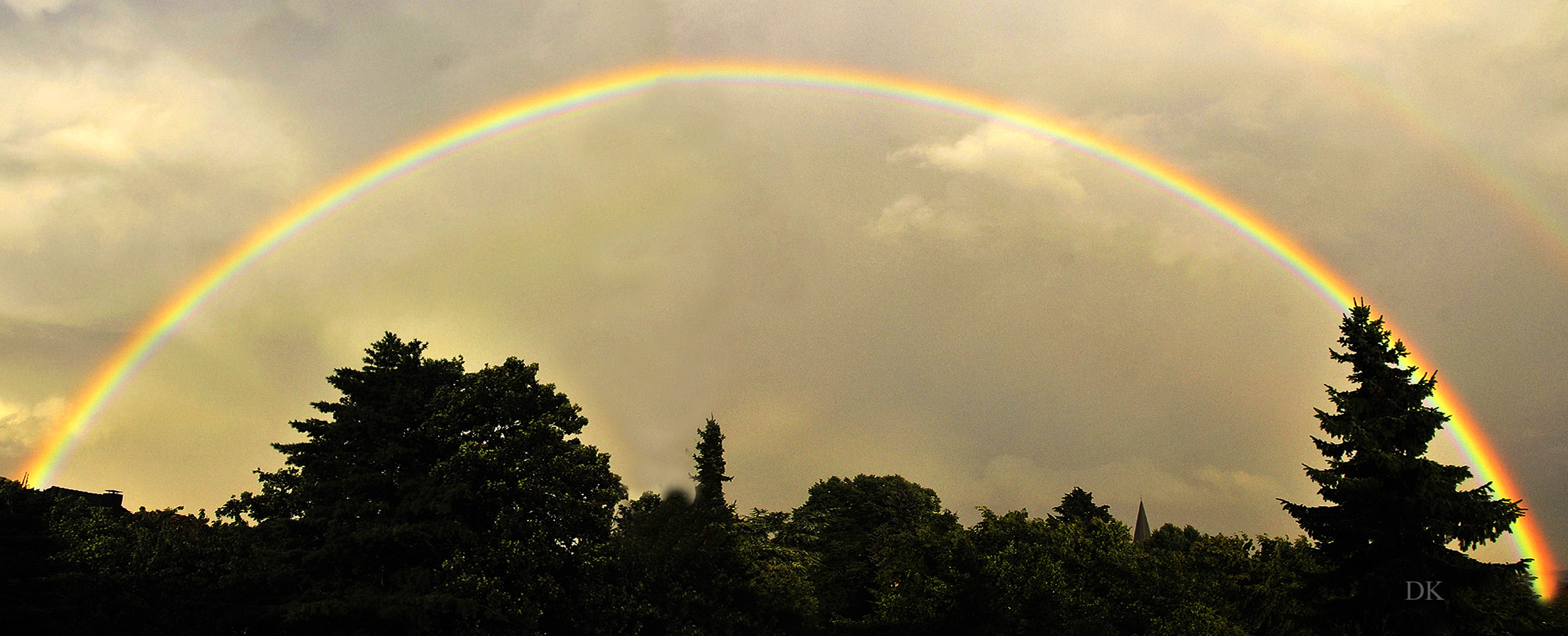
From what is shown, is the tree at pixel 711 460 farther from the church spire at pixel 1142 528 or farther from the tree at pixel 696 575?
the church spire at pixel 1142 528

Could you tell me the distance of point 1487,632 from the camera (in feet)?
91.0

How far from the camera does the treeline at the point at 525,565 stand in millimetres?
37750

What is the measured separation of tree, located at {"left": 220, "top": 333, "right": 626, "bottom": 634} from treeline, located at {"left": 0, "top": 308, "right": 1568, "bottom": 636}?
0.33 ft

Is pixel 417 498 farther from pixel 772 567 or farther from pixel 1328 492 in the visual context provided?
pixel 1328 492

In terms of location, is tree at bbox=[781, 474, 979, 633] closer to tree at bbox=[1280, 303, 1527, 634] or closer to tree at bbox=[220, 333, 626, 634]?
tree at bbox=[220, 333, 626, 634]

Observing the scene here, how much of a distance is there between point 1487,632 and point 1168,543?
104580mm

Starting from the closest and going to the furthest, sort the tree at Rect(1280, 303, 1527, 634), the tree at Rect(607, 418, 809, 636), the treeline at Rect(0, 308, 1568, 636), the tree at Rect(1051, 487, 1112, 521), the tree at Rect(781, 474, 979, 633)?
the tree at Rect(1280, 303, 1527, 634)
the treeline at Rect(0, 308, 1568, 636)
the tree at Rect(607, 418, 809, 636)
the tree at Rect(781, 474, 979, 633)
the tree at Rect(1051, 487, 1112, 521)

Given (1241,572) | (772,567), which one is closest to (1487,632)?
(1241,572)

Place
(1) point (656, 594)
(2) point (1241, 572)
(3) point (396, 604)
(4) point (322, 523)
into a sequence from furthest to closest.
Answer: (2) point (1241, 572), (1) point (656, 594), (4) point (322, 523), (3) point (396, 604)

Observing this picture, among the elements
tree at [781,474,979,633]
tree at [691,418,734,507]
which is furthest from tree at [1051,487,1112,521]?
tree at [691,418,734,507]

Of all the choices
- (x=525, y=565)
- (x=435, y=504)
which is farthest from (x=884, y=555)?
(x=435, y=504)

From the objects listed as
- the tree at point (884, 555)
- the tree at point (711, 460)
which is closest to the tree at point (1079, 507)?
the tree at point (884, 555)

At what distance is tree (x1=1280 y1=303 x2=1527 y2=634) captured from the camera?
27906mm

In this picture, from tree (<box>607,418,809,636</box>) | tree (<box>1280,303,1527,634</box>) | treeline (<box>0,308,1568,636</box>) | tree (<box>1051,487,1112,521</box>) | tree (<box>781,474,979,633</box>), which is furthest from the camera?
tree (<box>1051,487,1112,521</box>)
